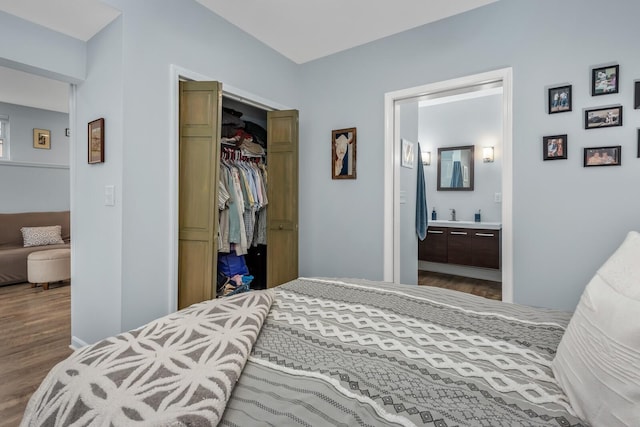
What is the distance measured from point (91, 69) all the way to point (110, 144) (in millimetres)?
657

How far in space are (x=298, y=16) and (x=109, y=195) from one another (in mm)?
1974

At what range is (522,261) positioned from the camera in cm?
234

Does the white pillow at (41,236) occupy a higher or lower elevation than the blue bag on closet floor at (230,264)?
higher

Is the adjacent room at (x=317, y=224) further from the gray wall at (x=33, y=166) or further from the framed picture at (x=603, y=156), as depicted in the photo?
the gray wall at (x=33, y=166)

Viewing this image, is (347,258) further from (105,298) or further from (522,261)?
(105,298)

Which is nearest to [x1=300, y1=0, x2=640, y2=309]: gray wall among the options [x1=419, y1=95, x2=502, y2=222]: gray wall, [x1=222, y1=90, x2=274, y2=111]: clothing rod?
[x1=222, y1=90, x2=274, y2=111]: clothing rod

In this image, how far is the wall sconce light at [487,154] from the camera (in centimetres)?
468

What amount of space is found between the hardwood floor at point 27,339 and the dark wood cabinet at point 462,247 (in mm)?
4246

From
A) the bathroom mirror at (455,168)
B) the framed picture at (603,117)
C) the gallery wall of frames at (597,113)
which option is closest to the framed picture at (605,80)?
the gallery wall of frames at (597,113)

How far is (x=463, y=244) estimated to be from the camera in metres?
4.43

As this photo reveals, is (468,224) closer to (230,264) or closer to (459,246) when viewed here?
(459,246)

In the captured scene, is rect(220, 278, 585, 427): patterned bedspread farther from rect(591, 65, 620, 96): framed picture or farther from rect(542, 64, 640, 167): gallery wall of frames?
rect(591, 65, 620, 96): framed picture

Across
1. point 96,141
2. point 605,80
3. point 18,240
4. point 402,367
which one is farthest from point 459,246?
point 18,240

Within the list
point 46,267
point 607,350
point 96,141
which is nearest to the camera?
point 607,350
